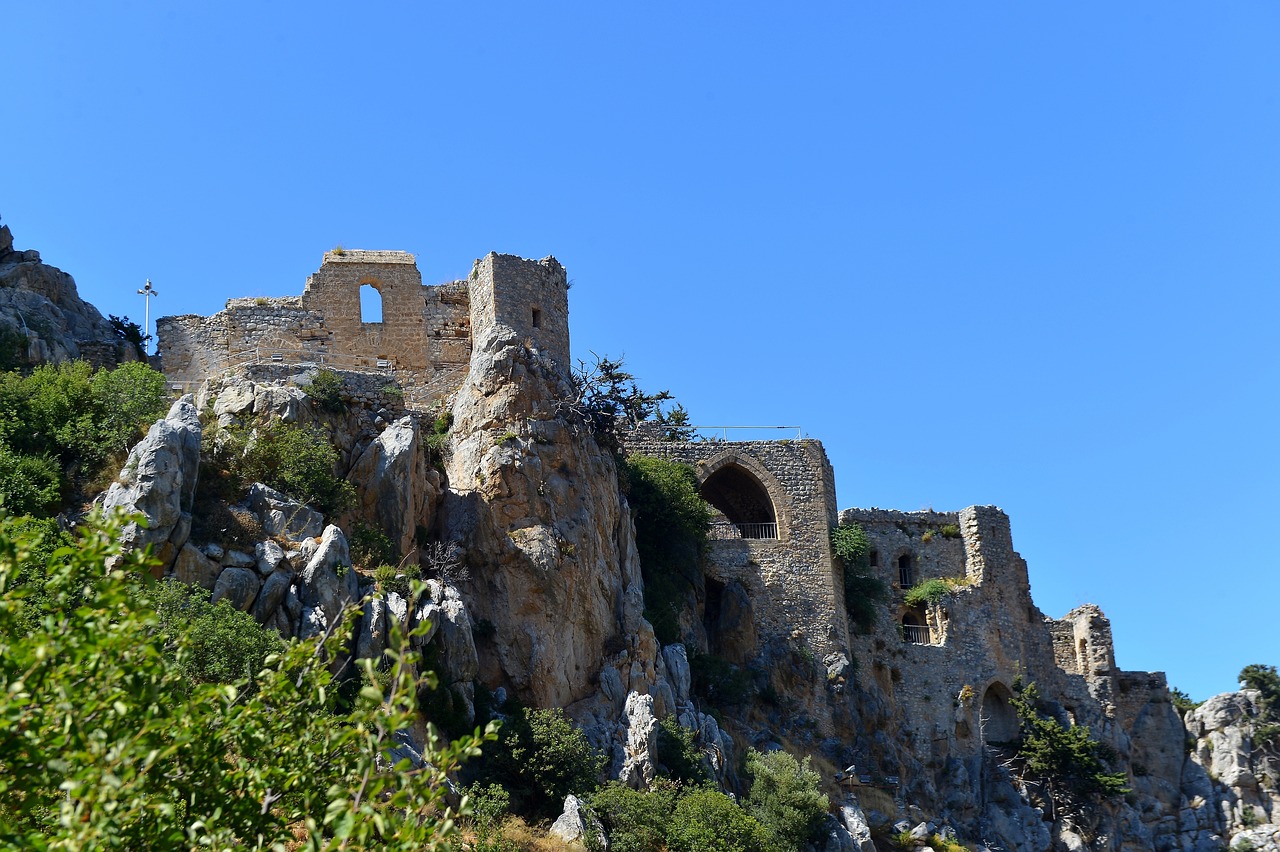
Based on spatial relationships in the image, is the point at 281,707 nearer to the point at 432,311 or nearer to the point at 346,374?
the point at 346,374

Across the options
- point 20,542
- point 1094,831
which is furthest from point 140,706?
point 1094,831

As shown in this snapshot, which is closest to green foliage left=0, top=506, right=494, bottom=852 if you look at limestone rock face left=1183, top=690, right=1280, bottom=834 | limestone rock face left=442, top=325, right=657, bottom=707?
limestone rock face left=442, top=325, right=657, bottom=707

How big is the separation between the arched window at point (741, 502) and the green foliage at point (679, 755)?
1013 cm

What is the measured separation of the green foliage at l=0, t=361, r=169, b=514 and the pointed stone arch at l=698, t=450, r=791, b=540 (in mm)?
16001

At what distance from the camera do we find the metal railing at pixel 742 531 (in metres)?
38.8

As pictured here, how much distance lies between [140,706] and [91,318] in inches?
1017

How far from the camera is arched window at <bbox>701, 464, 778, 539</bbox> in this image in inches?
1549

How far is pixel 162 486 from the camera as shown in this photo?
23906mm

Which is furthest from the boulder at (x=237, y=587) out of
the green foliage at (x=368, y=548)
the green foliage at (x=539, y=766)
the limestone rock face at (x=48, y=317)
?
the limestone rock face at (x=48, y=317)

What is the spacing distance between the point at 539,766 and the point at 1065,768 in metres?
20.0

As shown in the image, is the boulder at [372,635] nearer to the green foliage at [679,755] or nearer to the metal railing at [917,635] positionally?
the green foliage at [679,755]

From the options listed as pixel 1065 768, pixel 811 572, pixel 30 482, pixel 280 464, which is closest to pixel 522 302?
pixel 280 464

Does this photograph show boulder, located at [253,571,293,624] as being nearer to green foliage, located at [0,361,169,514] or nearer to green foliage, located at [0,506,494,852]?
green foliage, located at [0,361,169,514]

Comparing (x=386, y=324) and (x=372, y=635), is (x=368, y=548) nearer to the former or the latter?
(x=372, y=635)
